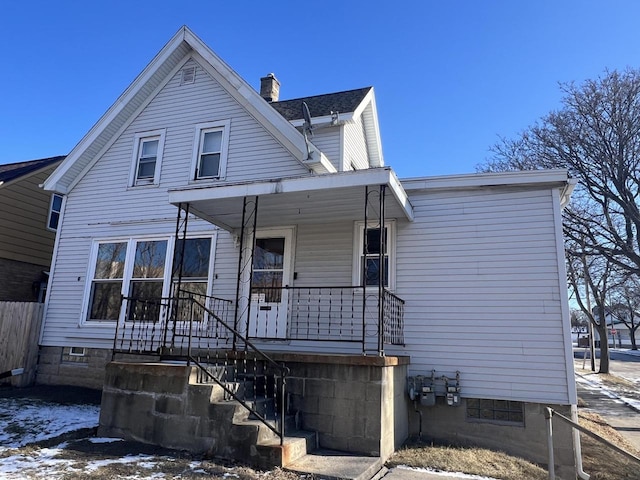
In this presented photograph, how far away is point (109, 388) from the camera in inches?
252

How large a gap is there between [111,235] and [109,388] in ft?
16.5

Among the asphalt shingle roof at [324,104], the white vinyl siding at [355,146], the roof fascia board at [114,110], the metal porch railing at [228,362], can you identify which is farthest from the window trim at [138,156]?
the white vinyl siding at [355,146]

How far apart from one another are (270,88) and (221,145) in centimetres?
430

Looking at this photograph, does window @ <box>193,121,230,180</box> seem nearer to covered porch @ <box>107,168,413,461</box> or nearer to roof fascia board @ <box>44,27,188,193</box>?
covered porch @ <box>107,168,413,461</box>

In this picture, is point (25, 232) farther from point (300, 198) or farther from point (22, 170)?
point (300, 198)

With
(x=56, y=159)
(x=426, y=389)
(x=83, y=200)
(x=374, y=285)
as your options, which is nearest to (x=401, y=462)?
(x=426, y=389)

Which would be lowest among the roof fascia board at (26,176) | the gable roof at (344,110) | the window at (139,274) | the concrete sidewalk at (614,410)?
the concrete sidewalk at (614,410)

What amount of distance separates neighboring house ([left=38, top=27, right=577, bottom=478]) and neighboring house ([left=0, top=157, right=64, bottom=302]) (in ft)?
11.8

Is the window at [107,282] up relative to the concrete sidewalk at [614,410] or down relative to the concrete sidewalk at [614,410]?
up

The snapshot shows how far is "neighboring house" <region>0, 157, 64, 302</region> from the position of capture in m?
13.2

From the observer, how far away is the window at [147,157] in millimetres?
10734

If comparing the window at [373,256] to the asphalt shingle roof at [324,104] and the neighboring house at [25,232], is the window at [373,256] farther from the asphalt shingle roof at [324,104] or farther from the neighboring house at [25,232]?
the neighboring house at [25,232]

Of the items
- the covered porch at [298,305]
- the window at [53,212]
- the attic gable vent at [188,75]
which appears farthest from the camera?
the window at [53,212]

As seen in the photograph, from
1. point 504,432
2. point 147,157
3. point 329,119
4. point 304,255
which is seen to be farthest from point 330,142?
point 504,432
